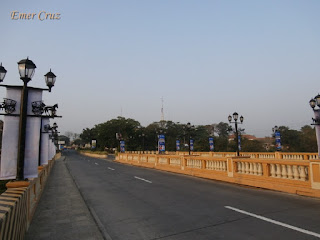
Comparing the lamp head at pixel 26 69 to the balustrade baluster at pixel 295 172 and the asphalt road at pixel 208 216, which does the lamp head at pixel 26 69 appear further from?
the balustrade baluster at pixel 295 172

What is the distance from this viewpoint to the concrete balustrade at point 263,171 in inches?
332

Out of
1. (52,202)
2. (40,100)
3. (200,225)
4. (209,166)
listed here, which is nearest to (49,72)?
(40,100)

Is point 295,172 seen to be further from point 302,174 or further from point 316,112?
point 316,112

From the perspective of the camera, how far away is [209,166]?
15.1m

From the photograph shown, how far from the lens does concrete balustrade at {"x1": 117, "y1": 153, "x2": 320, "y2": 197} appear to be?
8.43 m

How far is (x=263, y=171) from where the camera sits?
10.7m

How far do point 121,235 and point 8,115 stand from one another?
4.94m

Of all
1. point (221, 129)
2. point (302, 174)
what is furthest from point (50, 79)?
point (221, 129)

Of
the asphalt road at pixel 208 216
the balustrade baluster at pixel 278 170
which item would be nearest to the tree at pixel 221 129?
the balustrade baluster at pixel 278 170

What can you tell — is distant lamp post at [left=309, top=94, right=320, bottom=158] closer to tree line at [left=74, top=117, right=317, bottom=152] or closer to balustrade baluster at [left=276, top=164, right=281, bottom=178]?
balustrade baluster at [left=276, top=164, right=281, bottom=178]

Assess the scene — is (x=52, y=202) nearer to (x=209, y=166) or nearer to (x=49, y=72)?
(x=49, y=72)

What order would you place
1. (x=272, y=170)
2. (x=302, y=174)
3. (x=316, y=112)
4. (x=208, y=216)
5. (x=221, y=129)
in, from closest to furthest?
(x=208, y=216)
(x=302, y=174)
(x=272, y=170)
(x=316, y=112)
(x=221, y=129)

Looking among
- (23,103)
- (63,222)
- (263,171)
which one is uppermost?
(23,103)

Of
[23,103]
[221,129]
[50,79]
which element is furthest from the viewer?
[221,129]
